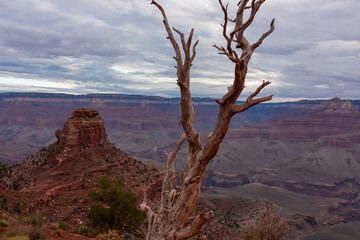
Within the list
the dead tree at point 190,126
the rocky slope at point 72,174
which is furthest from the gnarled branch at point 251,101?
the rocky slope at point 72,174

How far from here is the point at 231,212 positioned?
5044 centimetres

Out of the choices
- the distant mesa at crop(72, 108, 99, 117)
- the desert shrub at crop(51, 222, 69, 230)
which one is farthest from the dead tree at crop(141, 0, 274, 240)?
the distant mesa at crop(72, 108, 99, 117)

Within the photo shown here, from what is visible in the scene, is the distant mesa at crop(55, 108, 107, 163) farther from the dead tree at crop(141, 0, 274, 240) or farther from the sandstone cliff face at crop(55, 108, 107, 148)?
the dead tree at crop(141, 0, 274, 240)

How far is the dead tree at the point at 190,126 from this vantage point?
19.8 ft

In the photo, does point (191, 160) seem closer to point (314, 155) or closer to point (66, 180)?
point (66, 180)

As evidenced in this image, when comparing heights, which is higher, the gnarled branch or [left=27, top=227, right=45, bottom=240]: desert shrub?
Result: the gnarled branch

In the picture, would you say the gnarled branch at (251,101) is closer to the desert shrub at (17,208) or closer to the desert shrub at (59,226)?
the desert shrub at (59,226)

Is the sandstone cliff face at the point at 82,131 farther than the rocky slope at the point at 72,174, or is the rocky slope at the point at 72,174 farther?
the sandstone cliff face at the point at 82,131

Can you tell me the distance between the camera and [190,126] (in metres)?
6.84

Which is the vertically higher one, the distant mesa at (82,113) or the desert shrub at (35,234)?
the distant mesa at (82,113)

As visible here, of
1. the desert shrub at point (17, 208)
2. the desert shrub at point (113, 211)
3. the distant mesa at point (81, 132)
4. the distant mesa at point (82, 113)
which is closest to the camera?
the desert shrub at point (113, 211)

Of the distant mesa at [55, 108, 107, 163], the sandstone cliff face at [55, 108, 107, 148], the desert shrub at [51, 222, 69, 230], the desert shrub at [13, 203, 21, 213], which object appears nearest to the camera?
the desert shrub at [51, 222, 69, 230]

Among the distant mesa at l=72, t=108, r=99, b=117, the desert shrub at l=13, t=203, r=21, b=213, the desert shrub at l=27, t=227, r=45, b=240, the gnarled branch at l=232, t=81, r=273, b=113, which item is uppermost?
the gnarled branch at l=232, t=81, r=273, b=113

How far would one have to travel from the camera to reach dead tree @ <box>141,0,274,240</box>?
6.04 metres
